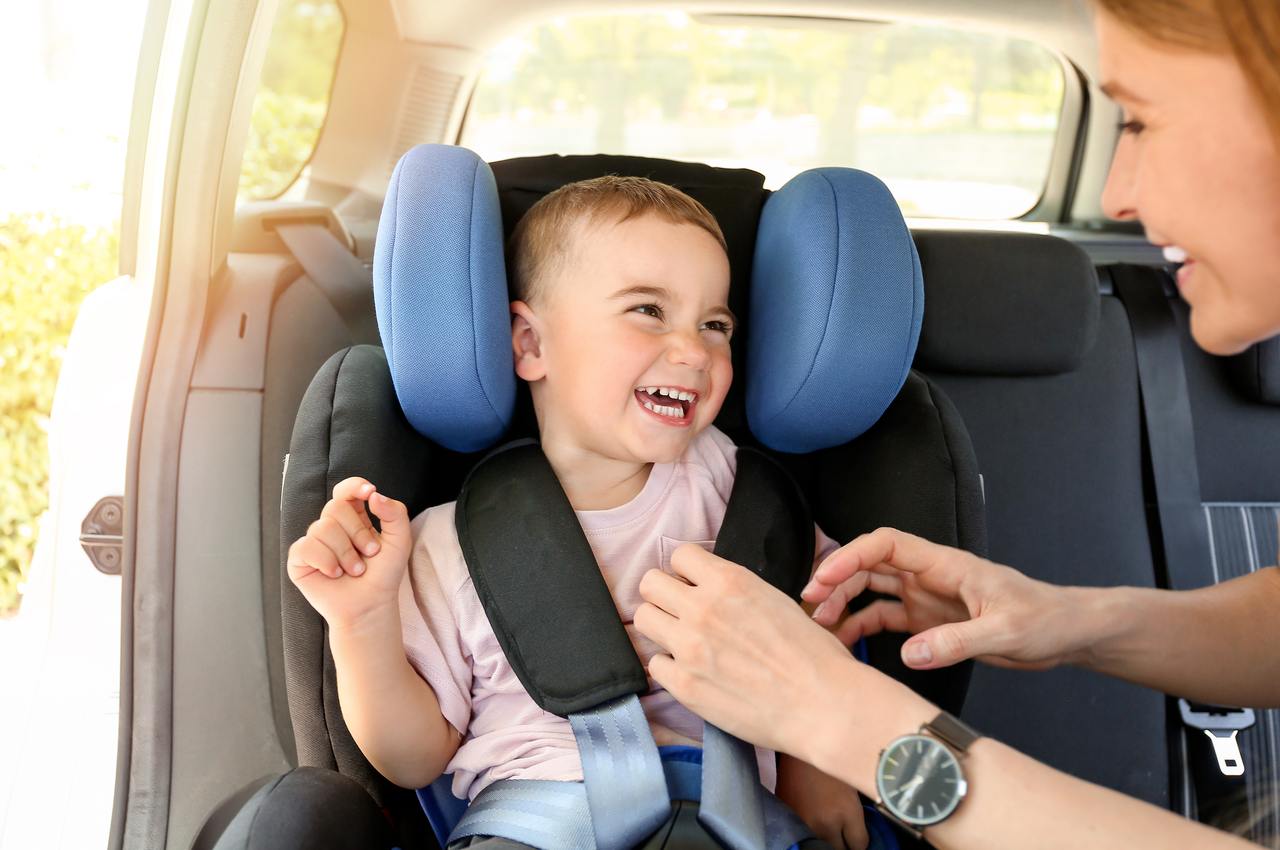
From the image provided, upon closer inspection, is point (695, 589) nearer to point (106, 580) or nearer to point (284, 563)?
point (284, 563)

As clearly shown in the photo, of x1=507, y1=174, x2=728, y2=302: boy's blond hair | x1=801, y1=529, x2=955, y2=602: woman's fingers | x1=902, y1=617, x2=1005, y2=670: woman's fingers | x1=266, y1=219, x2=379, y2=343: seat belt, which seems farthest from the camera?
x1=266, y1=219, x2=379, y2=343: seat belt

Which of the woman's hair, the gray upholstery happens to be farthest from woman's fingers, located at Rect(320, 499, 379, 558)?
the gray upholstery

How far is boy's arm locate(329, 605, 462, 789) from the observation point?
133 centimetres

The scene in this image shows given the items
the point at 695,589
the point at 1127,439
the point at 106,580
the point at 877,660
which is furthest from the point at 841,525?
the point at 106,580

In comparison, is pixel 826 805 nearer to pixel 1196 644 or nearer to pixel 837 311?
pixel 1196 644

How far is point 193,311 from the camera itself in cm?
183

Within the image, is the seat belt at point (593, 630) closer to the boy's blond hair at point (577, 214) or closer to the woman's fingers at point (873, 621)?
the woman's fingers at point (873, 621)

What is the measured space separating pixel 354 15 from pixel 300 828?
201 cm

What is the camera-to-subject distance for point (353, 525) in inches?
51.8

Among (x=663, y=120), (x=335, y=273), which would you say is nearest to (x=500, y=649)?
(x=335, y=273)

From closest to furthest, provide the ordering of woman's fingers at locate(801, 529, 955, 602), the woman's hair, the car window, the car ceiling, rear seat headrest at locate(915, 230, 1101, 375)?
the woman's hair
woman's fingers at locate(801, 529, 955, 602)
rear seat headrest at locate(915, 230, 1101, 375)
the car ceiling
the car window

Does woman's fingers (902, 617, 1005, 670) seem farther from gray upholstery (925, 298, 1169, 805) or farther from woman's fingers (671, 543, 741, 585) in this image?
gray upholstery (925, 298, 1169, 805)

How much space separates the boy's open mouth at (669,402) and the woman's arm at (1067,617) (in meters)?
0.33

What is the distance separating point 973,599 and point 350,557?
0.74 metres
